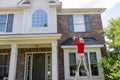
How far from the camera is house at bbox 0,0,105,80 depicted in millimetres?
10297

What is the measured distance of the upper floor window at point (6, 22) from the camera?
431 inches

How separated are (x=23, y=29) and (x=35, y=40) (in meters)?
1.61

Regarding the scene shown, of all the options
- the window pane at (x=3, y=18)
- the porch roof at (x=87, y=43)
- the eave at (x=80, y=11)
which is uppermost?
the eave at (x=80, y=11)

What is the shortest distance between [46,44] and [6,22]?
10.9 feet

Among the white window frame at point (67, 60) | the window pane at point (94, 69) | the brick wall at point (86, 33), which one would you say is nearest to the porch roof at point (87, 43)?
the white window frame at point (67, 60)

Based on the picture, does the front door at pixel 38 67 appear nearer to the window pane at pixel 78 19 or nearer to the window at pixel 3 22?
the window at pixel 3 22

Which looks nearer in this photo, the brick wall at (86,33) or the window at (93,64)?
the window at (93,64)

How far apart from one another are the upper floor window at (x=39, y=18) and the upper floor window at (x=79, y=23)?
2.03 meters

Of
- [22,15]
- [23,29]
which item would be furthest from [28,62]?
[22,15]

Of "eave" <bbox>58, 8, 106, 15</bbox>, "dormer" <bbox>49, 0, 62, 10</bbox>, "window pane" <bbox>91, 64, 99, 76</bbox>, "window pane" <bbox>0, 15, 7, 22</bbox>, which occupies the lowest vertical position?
"window pane" <bbox>91, 64, 99, 76</bbox>

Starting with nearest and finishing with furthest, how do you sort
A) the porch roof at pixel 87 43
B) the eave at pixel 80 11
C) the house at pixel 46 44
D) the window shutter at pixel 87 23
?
the house at pixel 46 44 → the porch roof at pixel 87 43 → the window shutter at pixel 87 23 → the eave at pixel 80 11

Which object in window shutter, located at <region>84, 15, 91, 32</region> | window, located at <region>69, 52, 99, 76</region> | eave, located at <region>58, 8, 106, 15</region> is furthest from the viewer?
eave, located at <region>58, 8, 106, 15</region>

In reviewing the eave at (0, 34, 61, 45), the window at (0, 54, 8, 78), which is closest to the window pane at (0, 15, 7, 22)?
the window at (0, 54, 8, 78)

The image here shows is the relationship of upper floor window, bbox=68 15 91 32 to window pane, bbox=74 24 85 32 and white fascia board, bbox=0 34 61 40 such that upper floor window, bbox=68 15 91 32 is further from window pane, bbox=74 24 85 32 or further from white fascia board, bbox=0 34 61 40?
white fascia board, bbox=0 34 61 40
